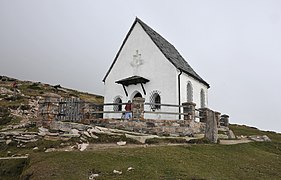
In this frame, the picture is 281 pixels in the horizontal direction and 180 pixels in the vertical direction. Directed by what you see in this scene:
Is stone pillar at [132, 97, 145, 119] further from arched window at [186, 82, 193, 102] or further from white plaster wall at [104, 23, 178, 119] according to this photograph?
arched window at [186, 82, 193, 102]

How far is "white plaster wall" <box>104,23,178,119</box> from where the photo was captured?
2198cm

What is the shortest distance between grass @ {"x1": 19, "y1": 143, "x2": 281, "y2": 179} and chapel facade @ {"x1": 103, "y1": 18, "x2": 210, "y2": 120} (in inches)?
330

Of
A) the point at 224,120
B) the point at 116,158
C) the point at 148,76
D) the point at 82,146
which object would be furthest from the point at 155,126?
the point at 224,120

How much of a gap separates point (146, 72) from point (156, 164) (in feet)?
44.1

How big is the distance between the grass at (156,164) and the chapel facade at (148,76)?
837 centimetres

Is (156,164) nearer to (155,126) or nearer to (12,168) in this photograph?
(12,168)

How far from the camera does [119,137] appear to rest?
47.8 feet

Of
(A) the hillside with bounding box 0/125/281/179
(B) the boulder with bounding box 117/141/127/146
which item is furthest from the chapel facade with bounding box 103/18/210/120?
(A) the hillside with bounding box 0/125/281/179

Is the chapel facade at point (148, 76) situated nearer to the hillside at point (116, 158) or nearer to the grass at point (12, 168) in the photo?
the hillside at point (116, 158)

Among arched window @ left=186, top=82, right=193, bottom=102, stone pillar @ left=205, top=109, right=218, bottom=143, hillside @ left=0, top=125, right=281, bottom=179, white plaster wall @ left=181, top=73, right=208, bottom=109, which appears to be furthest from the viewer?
arched window @ left=186, top=82, right=193, bottom=102

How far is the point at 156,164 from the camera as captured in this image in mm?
10609

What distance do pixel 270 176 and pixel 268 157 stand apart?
13.4ft

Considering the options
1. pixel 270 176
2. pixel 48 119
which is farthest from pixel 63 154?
pixel 270 176

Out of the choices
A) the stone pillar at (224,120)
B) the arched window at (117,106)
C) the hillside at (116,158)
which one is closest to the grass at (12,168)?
the hillside at (116,158)
